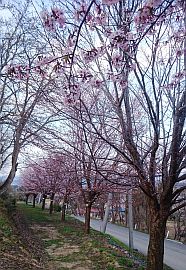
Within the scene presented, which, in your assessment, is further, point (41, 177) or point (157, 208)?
point (41, 177)

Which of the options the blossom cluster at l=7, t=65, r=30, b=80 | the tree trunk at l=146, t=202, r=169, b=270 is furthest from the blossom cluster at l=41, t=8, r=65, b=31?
the tree trunk at l=146, t=202, r=169, b=270

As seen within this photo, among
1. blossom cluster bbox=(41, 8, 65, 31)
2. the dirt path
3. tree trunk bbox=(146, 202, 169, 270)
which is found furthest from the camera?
the dirt path

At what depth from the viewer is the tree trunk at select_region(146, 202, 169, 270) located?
6.50 m

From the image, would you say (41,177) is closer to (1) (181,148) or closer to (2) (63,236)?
(2) (63,236)

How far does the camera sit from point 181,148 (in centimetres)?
618

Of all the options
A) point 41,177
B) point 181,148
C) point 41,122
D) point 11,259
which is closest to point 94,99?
point 181,148

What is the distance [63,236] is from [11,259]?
7005 mm

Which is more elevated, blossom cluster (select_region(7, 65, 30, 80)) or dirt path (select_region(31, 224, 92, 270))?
blossom cluster (select_region(7, 65, 30, 80))

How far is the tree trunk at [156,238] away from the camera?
6500mm

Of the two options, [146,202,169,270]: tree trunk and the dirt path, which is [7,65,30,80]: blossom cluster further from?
the dirt path

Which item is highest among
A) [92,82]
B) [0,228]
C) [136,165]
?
[92,82]

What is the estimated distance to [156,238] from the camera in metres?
6.57

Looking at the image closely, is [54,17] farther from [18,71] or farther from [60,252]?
[60,252]

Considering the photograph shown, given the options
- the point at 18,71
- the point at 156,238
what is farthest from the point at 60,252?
the point at 18,71
